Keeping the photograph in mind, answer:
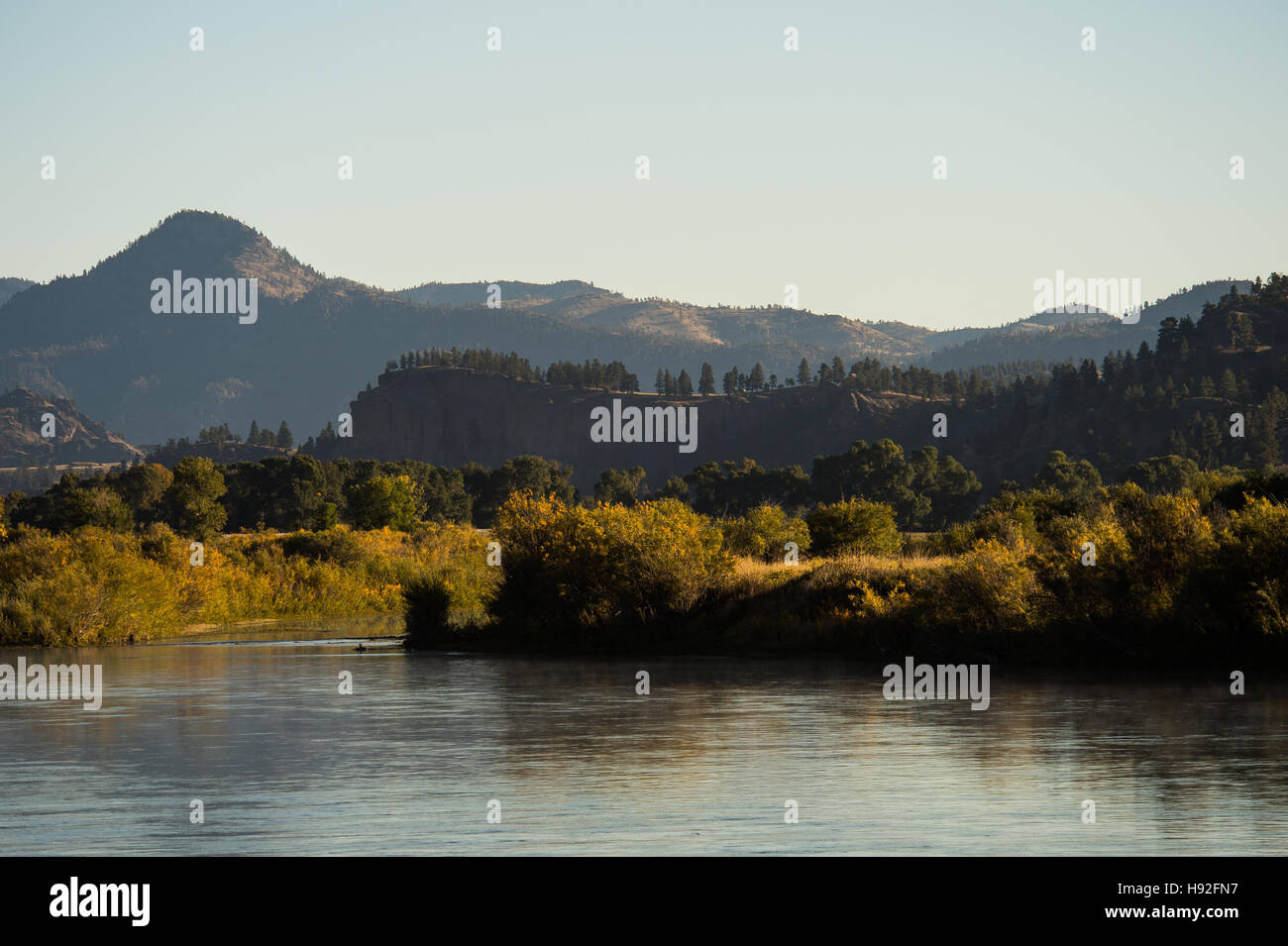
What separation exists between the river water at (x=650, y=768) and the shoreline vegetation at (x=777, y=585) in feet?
10.2

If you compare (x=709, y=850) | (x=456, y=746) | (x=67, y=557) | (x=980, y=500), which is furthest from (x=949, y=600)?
(x=980, y=500)

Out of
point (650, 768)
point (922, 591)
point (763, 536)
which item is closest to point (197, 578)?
point (763, 536)

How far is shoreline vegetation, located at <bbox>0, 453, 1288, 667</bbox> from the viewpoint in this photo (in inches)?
1432

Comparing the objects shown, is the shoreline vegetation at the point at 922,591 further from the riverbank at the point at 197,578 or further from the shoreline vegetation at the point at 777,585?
the riverbank at the point at 197,578

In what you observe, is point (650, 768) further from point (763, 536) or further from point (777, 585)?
point (763, 536)

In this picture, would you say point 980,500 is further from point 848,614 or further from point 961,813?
point 961,813

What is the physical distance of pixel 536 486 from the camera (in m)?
157

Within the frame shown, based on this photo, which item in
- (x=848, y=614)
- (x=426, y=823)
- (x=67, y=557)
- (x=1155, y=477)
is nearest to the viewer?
(x=426, y=823)

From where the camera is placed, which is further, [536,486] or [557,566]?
[536,486]

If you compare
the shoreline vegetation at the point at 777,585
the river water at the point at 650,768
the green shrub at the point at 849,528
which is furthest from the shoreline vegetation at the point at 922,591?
the river water at the point at 650,768

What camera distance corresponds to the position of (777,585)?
46.8 meters

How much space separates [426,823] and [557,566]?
3139 cm

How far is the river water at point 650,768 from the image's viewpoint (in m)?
15.8

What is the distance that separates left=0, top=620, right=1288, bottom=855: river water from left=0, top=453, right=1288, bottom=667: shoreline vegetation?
10.2ft
